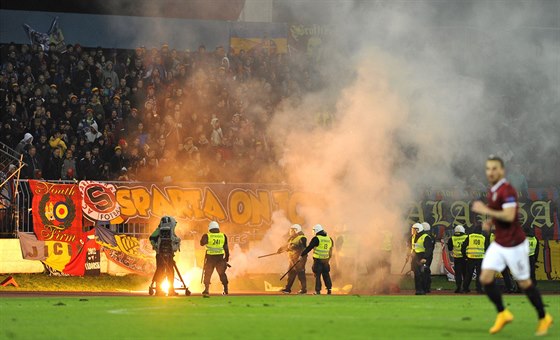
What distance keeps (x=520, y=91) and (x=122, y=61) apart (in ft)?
39.9

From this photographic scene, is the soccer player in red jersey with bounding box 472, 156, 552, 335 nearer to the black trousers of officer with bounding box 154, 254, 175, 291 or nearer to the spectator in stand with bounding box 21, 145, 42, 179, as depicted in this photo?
the black trousers of officer with bounding box 154, 254, 175, 291

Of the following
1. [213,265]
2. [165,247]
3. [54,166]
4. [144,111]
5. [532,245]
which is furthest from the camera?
[144,111]

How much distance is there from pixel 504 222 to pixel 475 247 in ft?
46.2

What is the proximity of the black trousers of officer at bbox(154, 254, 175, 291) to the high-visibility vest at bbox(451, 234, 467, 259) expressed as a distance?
320 inches

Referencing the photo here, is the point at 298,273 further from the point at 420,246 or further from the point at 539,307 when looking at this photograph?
the point at 539,307

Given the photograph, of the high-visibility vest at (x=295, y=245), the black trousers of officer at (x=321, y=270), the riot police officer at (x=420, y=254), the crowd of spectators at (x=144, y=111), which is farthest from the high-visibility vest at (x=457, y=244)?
the crowd of spectators at (x=144, y=111)

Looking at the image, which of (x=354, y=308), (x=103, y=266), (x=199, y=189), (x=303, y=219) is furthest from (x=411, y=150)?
(x=354, y=308)

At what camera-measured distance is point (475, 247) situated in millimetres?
23594

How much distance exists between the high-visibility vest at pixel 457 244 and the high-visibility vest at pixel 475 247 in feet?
0.71

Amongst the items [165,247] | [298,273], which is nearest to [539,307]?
[165,247]

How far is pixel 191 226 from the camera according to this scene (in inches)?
948

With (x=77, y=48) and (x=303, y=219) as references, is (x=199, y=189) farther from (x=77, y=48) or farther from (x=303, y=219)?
(x=77, y=48)

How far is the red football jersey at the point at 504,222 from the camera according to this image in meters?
9.75

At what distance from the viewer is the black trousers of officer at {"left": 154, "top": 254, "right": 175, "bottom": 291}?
62.2ft
